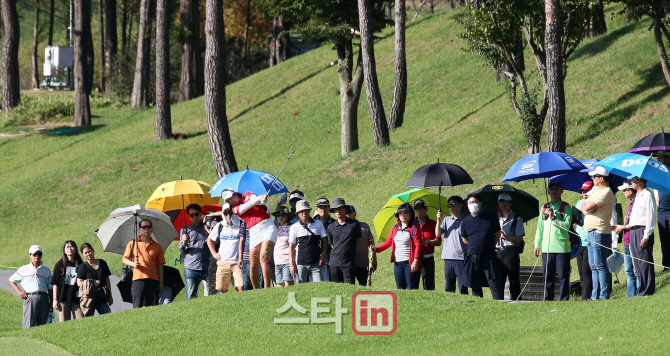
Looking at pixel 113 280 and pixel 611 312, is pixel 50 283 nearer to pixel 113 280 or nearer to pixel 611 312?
pixel 113 280

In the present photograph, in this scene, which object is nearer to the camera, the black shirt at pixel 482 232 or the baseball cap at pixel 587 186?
the black shirt at pixel 482 232

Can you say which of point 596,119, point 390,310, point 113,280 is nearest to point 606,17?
point 596,119

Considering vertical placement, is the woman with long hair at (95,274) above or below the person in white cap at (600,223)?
below

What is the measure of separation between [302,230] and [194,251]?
2087 millimetres

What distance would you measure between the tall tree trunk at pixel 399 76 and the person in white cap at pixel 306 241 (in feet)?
50.3

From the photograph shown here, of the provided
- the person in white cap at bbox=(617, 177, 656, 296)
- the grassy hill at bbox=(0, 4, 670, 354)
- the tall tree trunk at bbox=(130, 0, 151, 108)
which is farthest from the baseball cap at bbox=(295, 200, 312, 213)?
the tall tree trunk at bbox=(130, 0, 151, 108)

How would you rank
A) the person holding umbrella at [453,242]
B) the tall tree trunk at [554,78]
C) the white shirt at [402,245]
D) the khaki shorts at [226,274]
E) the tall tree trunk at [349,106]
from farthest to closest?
the tall tree trunk at [349,106]
the tall tree trunk at [554,78]
the khaki shorts at [226,274]
the white shirt at [402,245]
the person holding umbrella at [453,242]

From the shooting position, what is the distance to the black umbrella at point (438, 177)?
12.3 m

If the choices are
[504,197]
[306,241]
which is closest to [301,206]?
[306,241]

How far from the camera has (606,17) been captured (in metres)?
34.0

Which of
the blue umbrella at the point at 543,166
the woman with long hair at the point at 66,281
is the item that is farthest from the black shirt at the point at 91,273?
the blue umbrella at the point at 543,166

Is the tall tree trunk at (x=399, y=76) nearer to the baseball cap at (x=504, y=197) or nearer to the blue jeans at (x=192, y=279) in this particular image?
the blue jeans at (x=192, y=279)

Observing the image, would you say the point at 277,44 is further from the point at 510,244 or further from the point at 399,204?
the point at 510,244

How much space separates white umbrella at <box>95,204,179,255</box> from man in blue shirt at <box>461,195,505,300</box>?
16.0 ft
